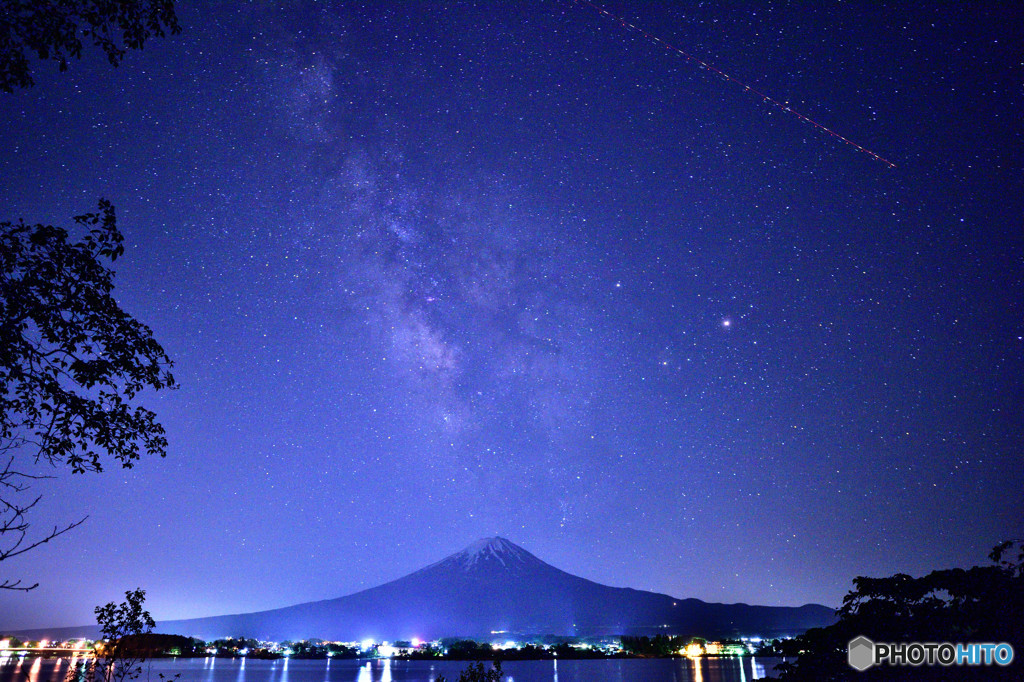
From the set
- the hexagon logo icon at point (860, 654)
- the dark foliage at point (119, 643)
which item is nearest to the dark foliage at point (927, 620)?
the hexagon logo icon at point (860, 654)

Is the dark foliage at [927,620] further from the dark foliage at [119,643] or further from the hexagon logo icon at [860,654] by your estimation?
the dark foliage at [119,643]

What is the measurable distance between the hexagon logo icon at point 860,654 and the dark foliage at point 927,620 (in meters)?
0.36

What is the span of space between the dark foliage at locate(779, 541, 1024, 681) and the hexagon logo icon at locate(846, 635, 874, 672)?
36 centimetres

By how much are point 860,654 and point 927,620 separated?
3172mm

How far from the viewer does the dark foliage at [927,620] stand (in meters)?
18.8

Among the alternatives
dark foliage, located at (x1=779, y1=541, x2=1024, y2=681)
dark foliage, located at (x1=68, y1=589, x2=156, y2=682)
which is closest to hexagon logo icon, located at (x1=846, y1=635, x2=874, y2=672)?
dark foliage, located at (x1=779, y1=541, x2=1024, y2=681)

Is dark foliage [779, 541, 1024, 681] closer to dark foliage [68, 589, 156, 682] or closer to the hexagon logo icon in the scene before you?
the hexagon logo icon

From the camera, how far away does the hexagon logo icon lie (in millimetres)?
21469

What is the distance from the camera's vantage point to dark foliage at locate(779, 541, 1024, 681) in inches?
742

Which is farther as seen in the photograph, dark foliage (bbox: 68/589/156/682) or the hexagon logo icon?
the hexagon logo icon

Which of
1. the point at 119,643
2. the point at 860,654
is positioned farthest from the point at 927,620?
the point at 119,643

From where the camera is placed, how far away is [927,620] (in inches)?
892

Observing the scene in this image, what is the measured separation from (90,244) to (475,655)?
181770mm

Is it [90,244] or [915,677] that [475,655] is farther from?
[90,244]
